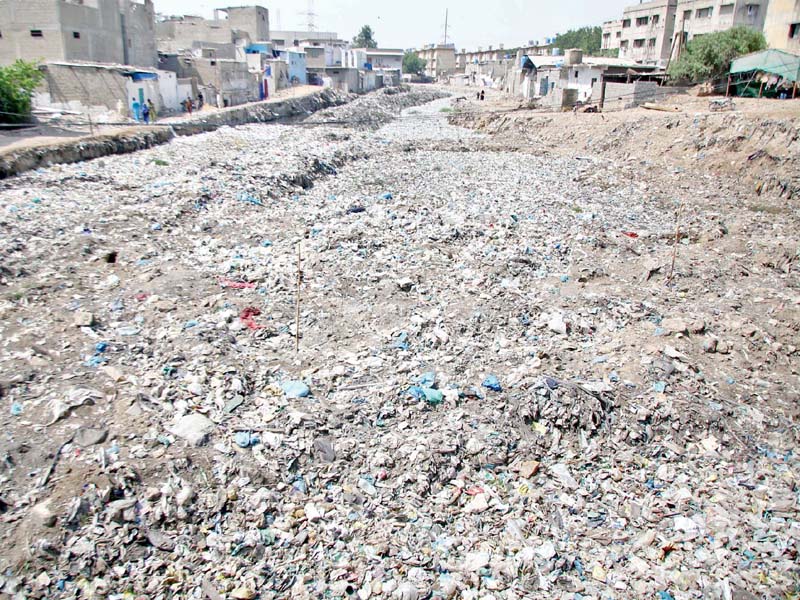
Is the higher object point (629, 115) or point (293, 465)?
point (629, 115)

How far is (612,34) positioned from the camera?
57562mm

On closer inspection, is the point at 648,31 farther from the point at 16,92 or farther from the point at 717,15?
the point at 16,92

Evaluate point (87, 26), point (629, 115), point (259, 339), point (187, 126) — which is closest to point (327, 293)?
point (259, 339)

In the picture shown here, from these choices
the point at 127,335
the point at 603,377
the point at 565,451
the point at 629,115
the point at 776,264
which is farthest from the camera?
the point at 629,115

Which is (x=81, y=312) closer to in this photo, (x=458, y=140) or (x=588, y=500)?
(x=588, y=500)

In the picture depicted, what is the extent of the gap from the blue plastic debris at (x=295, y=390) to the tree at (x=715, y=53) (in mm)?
29339

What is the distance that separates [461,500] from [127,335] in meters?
4.52

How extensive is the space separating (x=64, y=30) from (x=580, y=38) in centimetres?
7697

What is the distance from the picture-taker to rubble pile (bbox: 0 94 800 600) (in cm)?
411

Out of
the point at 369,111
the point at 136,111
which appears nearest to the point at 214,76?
the point at 136,111

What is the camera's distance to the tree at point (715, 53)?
27078mm

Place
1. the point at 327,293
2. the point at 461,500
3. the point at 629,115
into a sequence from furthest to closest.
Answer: the point at 629,115
the point at 327,293
the point at 461,500

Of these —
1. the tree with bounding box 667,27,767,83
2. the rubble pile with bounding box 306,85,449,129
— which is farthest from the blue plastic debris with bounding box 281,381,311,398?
the tree with bounding box 667,27,767,83

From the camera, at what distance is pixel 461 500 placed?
15.7 feet
